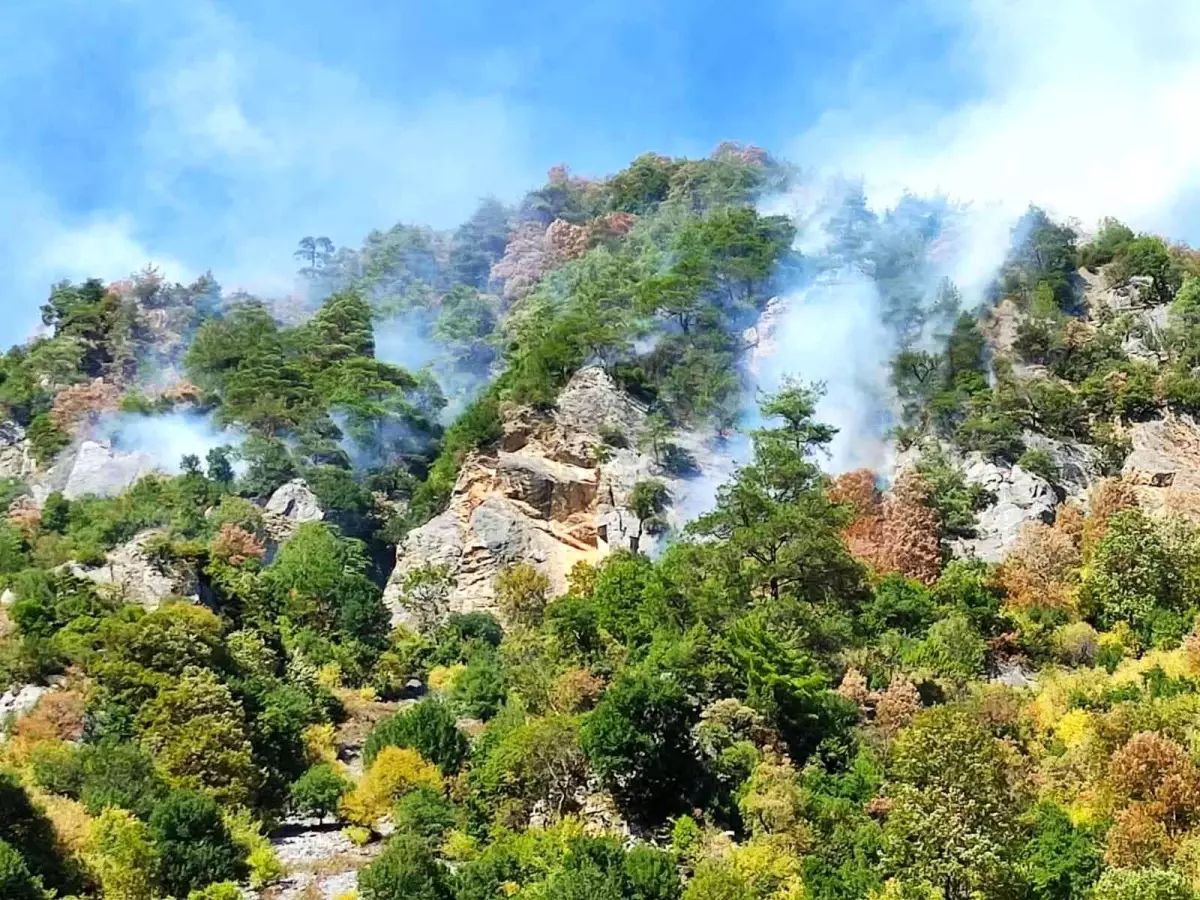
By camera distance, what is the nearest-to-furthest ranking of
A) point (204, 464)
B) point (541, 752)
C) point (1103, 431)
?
point (541, 752)
point (1103, 431)
point (204, 464)

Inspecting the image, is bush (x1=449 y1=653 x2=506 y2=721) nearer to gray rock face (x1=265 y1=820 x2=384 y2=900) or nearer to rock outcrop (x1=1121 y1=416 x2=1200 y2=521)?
gray rock face (x1=265 y1=820 x2=384 y2=900)

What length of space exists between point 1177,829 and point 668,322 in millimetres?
41047

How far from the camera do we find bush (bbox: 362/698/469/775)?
31125 millimetres

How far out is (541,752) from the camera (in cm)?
2853

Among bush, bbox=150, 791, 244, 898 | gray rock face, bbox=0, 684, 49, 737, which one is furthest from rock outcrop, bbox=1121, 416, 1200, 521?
gray rock face, bbox=0, 684, 49, 737

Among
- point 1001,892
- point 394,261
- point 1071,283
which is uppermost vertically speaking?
point 394,261

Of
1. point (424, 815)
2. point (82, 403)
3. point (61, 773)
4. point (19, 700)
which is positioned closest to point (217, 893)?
point (424, 815)

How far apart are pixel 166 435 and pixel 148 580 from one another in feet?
79.0

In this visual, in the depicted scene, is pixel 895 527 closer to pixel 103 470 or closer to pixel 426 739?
pixel 426 739

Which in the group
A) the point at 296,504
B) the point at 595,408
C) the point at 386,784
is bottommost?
the point at 386,784

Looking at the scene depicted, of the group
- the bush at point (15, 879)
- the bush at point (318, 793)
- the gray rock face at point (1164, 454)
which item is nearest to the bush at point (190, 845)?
the bush at point (15, 879)

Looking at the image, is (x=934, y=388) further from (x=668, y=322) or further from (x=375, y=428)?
(x=375, y=428)

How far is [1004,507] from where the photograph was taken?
46031 millimetres

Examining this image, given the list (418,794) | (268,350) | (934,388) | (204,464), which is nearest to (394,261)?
(268,350)
